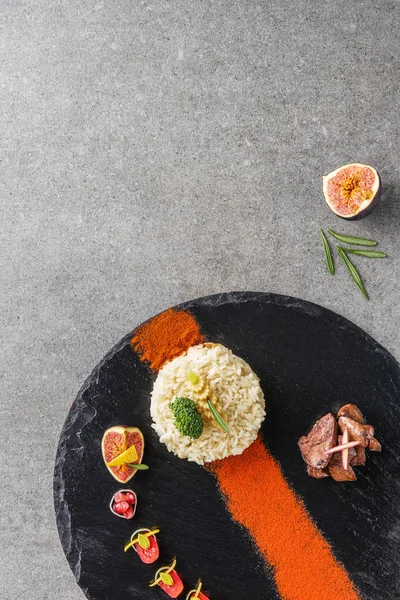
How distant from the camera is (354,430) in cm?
477

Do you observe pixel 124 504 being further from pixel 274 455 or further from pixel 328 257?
pixel 328 257

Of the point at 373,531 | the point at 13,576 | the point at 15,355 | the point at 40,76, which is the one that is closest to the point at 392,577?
the point at 373,531

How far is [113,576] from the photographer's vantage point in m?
5.09

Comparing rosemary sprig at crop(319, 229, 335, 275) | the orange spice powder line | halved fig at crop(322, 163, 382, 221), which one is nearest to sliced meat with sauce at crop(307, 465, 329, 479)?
the orange spice powder line

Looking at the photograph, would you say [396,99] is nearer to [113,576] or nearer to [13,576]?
[113,576]

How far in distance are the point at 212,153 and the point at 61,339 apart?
1.92m

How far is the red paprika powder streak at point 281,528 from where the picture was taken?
496 cm

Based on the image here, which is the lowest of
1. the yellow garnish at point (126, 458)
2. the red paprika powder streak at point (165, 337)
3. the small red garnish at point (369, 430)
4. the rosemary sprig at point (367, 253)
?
the small red garnish at point (369, 430)

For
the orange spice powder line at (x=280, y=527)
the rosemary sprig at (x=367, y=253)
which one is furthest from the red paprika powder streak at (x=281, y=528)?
the rosemary sprig at (x=367, y=253)

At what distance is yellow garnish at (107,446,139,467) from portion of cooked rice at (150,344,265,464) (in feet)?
0.93

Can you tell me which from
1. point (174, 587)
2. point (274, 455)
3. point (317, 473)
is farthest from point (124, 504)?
point (317, 473)

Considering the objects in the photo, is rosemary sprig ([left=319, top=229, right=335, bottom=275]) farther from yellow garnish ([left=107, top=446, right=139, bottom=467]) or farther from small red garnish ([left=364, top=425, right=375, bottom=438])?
yellow garnish ([left=107, top=446, right=139, bottom=467])

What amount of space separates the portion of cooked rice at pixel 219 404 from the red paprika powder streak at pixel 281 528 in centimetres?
29

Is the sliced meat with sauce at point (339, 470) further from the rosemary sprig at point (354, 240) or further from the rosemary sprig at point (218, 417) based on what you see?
the rosemary sprig at point (354, 240)
